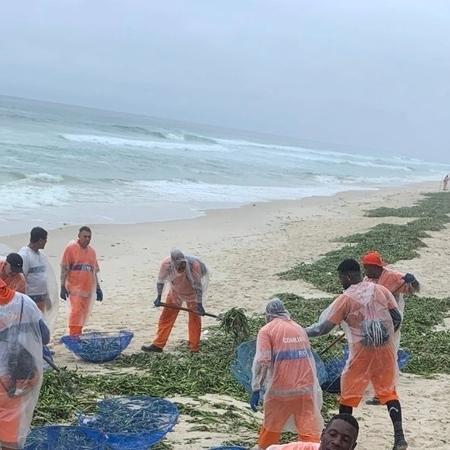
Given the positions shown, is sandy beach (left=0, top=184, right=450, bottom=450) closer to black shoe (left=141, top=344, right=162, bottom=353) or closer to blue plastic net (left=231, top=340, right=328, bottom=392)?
black shoe (left=141, top=344, right=162, bottom=353)

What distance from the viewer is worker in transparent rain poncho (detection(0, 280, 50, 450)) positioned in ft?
16.9

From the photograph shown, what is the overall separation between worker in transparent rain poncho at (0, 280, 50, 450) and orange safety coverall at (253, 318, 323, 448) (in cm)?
189

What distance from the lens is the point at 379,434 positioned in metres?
6.90

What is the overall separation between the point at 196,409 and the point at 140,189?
83.5 feet

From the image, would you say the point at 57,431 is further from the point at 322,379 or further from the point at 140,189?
the point at 140,189

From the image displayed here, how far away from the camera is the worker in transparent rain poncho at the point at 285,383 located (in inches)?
226

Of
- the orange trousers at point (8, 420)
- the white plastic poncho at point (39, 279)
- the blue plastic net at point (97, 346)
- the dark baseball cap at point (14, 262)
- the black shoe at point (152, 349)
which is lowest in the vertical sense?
the black shoe at point (152, 349)

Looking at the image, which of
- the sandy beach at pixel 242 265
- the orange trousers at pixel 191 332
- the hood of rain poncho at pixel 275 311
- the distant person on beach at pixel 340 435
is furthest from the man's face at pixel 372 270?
the distant person on beach at pixel 340 435

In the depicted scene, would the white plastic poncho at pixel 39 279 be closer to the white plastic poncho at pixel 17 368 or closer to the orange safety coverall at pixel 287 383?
the white plastic poncho at pixel 17 368

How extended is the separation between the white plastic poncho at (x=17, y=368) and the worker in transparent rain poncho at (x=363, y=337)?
2628mm

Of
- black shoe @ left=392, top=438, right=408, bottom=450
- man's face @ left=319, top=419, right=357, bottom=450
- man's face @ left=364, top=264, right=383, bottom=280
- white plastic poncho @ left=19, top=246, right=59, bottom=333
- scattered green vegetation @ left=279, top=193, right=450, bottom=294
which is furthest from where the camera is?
scattered green vegetation @ left=279, top=193, right=450, bottom=294

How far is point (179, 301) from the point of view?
987 cm

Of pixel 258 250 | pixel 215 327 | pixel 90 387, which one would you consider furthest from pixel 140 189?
pixel 90 387

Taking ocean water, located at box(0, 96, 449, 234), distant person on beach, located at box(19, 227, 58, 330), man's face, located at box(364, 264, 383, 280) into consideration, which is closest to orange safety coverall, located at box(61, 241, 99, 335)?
distant person on beach, located at box(19, 227, 58, 330)
